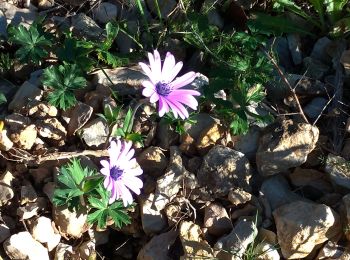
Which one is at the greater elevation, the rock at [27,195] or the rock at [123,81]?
the rock at [123,81]

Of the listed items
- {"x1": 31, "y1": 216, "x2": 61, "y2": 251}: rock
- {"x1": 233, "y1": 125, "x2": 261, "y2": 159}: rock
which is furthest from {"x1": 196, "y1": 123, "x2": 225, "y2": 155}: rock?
{"x1": 31, "y1": 216, "x2": 61, "y2": 251}: rock

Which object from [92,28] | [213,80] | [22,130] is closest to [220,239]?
[213,80]

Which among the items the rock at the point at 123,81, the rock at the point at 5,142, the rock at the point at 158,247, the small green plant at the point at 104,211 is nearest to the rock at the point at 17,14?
the rock at the point at 123,81

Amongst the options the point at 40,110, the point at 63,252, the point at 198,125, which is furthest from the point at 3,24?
the point at 63,252

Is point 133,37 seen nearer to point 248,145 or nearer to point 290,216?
point 248,145

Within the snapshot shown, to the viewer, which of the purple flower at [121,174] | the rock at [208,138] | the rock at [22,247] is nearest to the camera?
the purple flower at [121,174]

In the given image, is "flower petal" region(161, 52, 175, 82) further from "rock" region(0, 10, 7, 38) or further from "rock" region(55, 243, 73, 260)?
"rock" region(0, 10, 7, 38)

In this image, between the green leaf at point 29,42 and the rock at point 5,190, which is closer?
the rock at point 5,190

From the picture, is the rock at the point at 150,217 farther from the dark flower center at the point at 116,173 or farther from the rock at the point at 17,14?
the rock at the point at 17,14
